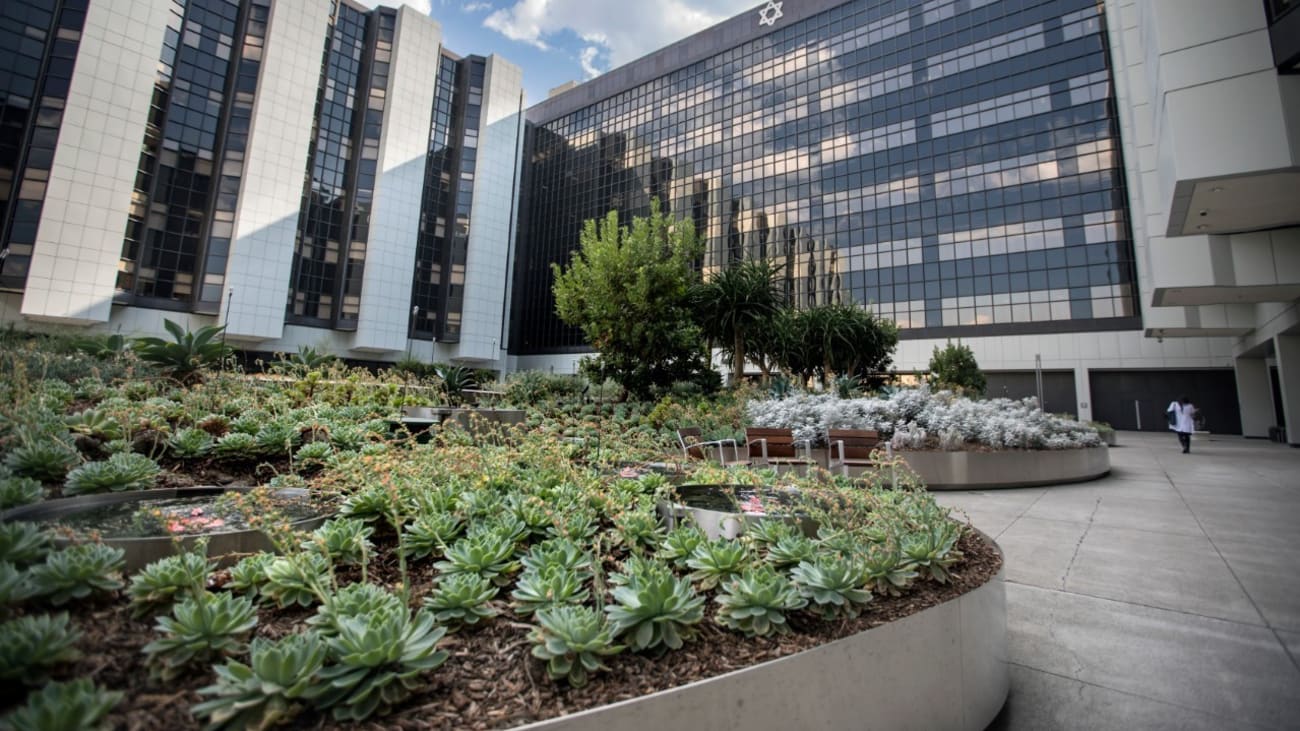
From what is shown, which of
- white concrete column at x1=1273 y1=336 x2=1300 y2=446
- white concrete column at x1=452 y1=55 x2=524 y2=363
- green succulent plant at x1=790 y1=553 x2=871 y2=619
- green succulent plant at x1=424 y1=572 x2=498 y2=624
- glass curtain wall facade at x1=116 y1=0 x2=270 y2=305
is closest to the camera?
green succulent plant at x1=424 y1=572 x2=498 y2=624

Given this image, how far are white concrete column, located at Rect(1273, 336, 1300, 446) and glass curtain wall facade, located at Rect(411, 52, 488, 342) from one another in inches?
1994

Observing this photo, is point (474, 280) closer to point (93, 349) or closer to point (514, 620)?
point (93, 349)

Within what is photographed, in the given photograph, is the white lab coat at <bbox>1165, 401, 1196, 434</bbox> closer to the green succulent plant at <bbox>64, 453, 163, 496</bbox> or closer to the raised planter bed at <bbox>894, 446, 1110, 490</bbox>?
the raised planter bed at <bbox>894, 446, 1110, 490</bbox>

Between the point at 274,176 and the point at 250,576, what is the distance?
4689 centimetres

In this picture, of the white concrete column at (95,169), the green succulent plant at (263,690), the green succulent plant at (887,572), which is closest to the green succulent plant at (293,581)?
the green succulent plant at (263,690)

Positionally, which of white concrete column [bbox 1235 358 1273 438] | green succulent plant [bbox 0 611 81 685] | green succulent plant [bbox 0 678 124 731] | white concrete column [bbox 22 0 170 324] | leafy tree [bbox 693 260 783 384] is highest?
white concrete column [bbox 22 0 170 324]

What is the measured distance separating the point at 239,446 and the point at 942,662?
6.40 m

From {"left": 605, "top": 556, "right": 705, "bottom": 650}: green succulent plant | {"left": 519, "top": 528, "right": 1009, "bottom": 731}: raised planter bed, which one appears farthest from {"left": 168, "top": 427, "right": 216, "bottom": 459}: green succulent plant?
{"left": 519, "top": 528, "right": 1009, "bottom": 731}: raised planter bed

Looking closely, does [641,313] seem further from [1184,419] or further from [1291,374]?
[1291,374]

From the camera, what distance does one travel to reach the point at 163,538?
2498mm

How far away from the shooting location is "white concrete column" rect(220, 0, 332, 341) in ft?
121

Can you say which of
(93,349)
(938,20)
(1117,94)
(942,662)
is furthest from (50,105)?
(1117,94)

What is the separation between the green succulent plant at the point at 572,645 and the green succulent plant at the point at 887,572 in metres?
1.51

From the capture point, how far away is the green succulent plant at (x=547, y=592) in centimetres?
229
